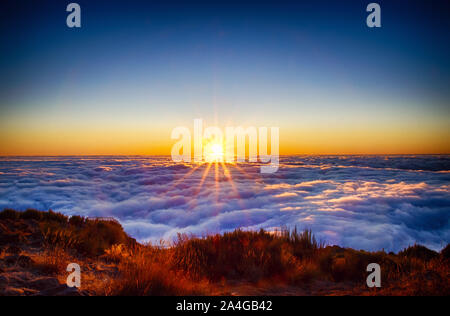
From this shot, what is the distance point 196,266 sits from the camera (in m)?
5.55

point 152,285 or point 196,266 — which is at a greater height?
point 152,285

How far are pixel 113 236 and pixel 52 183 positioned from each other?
1388 inches

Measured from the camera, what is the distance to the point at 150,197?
3425cm

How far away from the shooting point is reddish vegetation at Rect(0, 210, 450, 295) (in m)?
3.91

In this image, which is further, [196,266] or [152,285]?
[196,266]

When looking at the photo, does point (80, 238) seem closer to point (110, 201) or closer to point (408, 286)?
point (408, 286)

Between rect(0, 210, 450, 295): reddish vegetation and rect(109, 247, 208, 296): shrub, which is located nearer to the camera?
rect(109, 247, 208, 296): shrub

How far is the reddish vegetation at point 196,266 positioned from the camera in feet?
12.8

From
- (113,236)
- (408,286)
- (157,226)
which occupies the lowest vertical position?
(157,226)

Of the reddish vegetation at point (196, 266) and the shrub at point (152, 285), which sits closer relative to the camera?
the shrub at point (152, 285)
